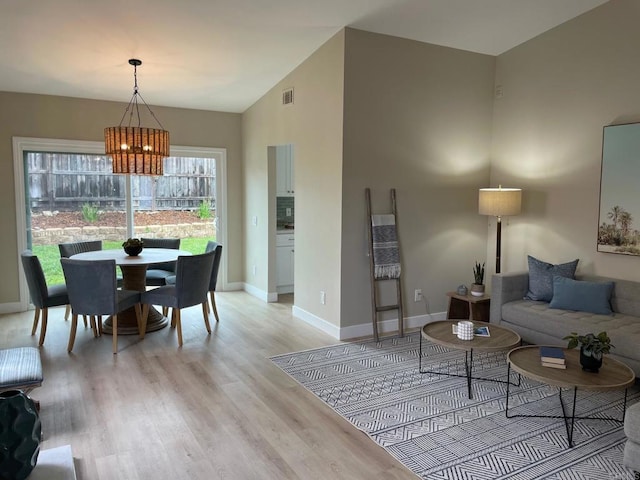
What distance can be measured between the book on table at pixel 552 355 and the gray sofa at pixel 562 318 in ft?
2.21

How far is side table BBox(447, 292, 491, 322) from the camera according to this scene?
4938 mm

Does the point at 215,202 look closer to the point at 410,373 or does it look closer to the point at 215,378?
the point at 215,378

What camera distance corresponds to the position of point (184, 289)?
14.9ft

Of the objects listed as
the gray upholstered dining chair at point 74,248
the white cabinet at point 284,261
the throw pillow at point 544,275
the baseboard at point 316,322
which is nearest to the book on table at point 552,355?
the throw pillow at point 544,275

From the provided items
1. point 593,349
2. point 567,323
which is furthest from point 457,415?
point 567,323

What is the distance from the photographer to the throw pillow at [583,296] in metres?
4.11

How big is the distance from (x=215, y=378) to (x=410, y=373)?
5.06 feet

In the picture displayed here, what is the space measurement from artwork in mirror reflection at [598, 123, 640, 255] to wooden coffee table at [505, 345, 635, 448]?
1.59 meters

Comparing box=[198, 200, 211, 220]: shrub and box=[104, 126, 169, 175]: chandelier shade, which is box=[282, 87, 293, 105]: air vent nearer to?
box=[104, 126, 169, 175]: chandelier shade

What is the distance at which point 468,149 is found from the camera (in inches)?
212

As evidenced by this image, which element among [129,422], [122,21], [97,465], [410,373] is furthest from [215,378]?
[122,21]

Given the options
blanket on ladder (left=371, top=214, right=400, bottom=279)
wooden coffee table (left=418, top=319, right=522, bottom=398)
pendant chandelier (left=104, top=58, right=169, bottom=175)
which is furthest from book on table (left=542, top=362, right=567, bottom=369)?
pendant chandelier (left=104, top=58, right=169, bottom=175)

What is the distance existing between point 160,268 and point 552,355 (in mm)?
4563

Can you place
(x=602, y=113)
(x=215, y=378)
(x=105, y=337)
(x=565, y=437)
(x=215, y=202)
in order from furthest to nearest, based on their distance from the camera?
1. (x=215, y=202)
2. (x=105, y=337)
3. (x=602, y=113)
4. (x=215, y=378)
5. (x=565, y=437)
